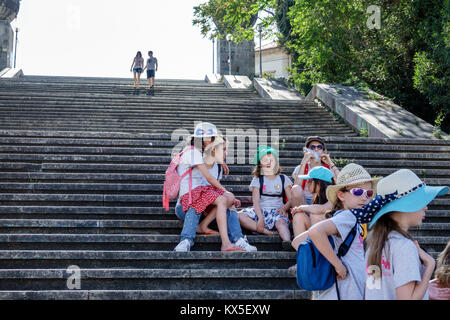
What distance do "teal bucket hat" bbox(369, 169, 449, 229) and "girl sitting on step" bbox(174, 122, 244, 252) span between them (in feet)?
9.15

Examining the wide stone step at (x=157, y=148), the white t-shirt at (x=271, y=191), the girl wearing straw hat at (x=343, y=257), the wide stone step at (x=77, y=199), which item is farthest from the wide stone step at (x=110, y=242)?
the girl wearing straw hat at (x=343, y=257)

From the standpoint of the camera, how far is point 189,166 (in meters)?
5.64

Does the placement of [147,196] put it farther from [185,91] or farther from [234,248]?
[185,91]

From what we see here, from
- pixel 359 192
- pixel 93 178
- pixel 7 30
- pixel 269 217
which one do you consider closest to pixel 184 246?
pixel 269 217

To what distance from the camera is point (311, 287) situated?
277 cm

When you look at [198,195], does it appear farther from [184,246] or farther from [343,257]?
[343,257]

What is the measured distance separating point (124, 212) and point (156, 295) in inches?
69.1

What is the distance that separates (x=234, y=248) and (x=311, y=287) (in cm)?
249

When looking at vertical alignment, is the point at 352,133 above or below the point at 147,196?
above

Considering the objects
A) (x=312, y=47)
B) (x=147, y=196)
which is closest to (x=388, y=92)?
(x=312, y=47)

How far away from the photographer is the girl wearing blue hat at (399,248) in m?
2.44

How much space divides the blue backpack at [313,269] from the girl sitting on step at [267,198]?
281 centimetres

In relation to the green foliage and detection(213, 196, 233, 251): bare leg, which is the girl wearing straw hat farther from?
the green foliage

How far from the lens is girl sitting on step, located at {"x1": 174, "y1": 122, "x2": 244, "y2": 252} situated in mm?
5320
